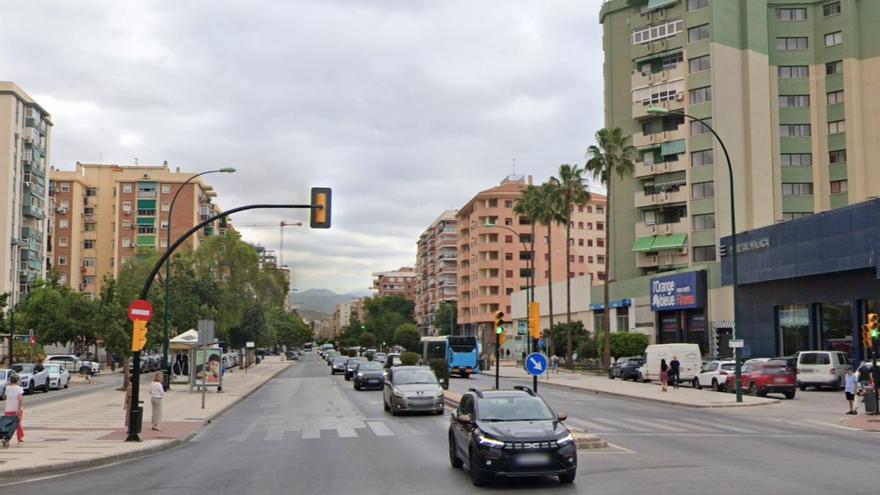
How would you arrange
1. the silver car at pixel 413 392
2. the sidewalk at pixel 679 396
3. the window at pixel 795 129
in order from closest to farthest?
the silver car at pixel 413 392 → the sidewalk at pixel 679 396 → the window at pixel 795 129

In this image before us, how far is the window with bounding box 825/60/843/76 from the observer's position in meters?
68.3

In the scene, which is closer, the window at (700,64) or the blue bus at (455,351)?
the blue bus at (455,351)

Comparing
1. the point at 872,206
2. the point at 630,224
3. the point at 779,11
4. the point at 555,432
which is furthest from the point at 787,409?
the point at 779,11

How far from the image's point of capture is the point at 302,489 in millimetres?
12234

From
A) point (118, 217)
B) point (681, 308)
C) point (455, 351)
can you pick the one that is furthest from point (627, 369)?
point (118, 217)

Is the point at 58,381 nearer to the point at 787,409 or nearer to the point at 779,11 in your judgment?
the point at 787,409

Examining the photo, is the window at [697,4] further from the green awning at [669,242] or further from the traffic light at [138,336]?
the traffic light at [138,336]

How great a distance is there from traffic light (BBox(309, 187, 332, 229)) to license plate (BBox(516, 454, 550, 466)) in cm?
977

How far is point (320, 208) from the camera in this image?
20.5 metres

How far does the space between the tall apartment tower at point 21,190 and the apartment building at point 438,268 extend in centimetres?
7130

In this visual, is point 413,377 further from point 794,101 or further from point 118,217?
point 118,217

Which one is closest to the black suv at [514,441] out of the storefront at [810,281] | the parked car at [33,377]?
the storefront at [810,281]

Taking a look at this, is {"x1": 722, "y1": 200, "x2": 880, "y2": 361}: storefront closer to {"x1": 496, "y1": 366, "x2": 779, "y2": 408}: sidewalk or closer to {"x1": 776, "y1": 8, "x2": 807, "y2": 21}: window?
{"x1": 496, "y1": 366, "x2": 779, "y2": 408}: sidewalk

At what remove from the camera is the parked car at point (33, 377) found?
4138 cm
